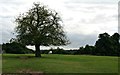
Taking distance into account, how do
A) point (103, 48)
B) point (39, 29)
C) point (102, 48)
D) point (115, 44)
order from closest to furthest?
point (39, 29)
point (102, 48)
point (103, 48)
point (115, 44)

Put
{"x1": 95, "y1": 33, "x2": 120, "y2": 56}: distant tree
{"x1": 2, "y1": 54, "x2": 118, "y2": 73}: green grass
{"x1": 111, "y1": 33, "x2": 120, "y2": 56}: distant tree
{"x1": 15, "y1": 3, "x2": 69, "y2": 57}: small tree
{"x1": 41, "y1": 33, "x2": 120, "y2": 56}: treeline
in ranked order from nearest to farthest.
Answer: {"x1": 2, "y1": 54, "x2": 118, "y2": 73}: green grass
{"x1": 15, "y1": 3, "x2": 69, "y2": 57}: small tree
{"x1": 111, "y1": 33, "x2": 120, "y2": 56}: distant tree
{"x1": 41, "y1": 33, "x2": 120, "y2": 56}: treeline
{"x1": 95, "y1": 33, "x2": 120, "y2": 56}: distant tree

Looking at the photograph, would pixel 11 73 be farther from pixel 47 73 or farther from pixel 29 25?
pixel 29 25

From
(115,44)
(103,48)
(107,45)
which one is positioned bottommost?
(103,48)

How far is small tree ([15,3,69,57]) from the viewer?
62.9 meters

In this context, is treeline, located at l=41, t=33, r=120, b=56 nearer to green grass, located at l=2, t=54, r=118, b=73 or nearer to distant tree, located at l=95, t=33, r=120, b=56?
distant tree, located at l=95, t=33, r=120, b=56

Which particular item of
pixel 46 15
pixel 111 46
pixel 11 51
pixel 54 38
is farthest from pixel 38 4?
pixel 111 46

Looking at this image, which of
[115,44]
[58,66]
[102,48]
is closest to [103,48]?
[102,48]

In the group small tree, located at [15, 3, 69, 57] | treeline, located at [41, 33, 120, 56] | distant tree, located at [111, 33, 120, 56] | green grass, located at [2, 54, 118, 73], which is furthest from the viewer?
treeline, located at [41, 33, 120, 56]

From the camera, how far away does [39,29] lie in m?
64.4

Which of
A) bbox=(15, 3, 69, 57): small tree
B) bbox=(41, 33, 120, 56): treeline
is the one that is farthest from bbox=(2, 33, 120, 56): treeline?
bbox=(15, 3, 69, 57): small tree

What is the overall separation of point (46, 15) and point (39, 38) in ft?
21.1

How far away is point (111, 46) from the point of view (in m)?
106

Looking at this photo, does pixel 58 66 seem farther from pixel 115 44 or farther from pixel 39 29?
pixel 115 44

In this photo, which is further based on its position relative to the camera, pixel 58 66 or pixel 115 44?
pixel 115 44
